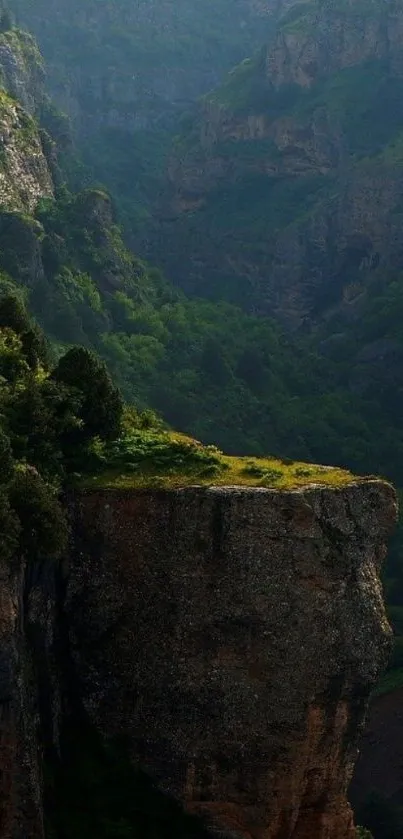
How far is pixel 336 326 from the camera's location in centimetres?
9788

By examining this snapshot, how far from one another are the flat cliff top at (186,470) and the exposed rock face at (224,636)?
15.1 inches

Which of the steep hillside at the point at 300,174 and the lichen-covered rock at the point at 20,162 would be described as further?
the steep hillside at the point at 300,174

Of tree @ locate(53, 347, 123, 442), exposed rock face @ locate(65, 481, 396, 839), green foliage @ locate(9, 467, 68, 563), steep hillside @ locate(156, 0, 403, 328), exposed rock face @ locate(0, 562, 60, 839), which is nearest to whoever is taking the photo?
exposed rock face @ locate(0, 562, 60, 839)

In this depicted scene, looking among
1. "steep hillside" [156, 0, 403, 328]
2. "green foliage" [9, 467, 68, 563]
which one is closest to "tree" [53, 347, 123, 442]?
"green foliage" [9, 467, 68, 563]

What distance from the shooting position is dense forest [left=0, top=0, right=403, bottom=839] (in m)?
26.8

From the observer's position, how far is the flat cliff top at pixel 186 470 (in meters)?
23.2

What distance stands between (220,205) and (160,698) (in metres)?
96.2

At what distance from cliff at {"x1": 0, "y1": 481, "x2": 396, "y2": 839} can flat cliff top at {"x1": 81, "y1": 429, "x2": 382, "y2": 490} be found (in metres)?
0.38

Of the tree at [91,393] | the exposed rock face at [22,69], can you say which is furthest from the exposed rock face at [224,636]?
the exposed rock face at [22,69]

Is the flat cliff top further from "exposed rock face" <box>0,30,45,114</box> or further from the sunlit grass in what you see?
"exposed rock face" <box>0,30,45,114</box>

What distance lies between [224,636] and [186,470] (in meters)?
3.41

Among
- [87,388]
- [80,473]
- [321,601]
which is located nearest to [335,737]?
[321,601]

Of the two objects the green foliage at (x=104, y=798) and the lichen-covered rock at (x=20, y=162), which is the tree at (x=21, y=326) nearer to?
the green foliage at (x=104, y=798)

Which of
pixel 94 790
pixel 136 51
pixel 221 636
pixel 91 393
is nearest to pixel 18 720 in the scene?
pixel 94 790
